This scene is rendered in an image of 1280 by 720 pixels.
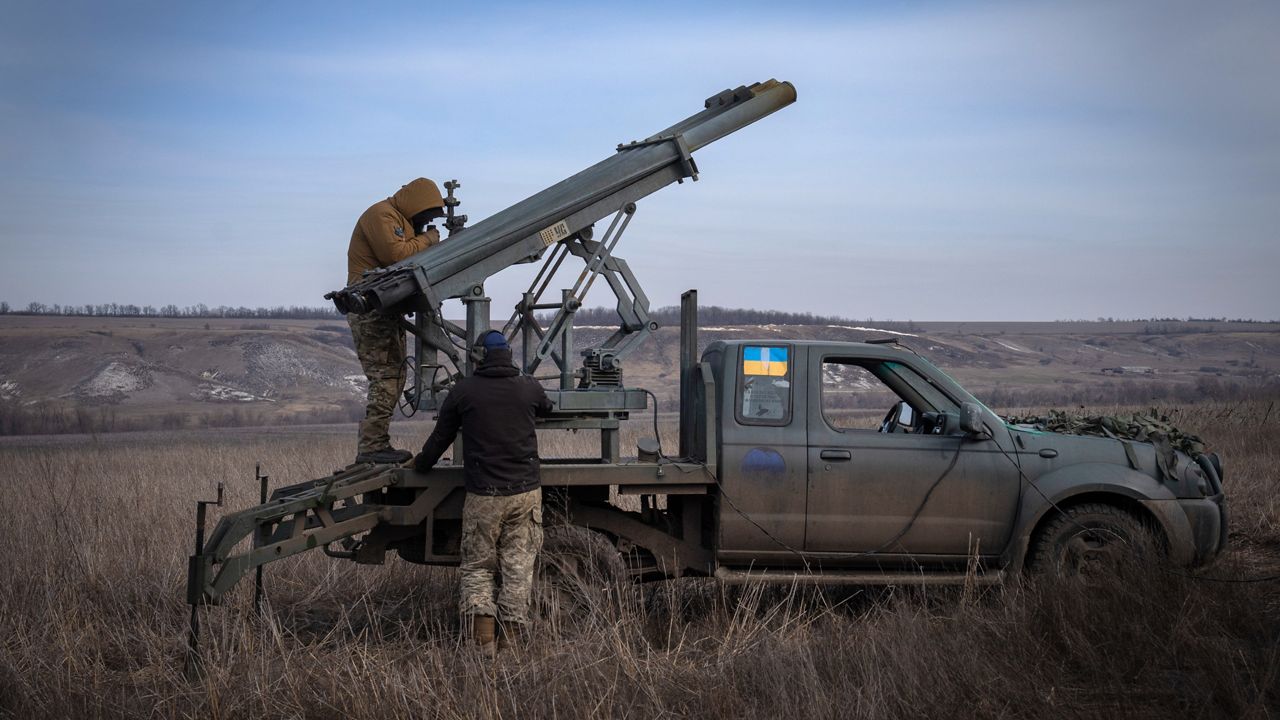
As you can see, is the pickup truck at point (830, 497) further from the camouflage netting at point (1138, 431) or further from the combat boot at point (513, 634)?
the combat boot at point (513, 634)

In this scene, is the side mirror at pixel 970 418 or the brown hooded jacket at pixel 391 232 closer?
the side mirror at pixel 970 418

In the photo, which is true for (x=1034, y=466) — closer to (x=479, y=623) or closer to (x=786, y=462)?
(x=786, y=462)

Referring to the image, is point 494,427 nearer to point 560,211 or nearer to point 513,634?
point 513,634

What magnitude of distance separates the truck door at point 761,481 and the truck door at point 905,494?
0.33 feet

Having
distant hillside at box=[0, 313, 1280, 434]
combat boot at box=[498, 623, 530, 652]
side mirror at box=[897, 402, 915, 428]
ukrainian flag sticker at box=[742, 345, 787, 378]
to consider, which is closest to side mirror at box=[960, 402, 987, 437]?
side mirror at box=[897, 402, 915, 428]

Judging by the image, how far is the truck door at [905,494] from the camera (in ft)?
22.2

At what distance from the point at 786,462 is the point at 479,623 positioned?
221cm

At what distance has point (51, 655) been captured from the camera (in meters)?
6.28

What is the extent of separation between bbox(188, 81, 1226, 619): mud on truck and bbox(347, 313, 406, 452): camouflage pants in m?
0.26

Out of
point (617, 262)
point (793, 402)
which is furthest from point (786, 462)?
point (617, 262)

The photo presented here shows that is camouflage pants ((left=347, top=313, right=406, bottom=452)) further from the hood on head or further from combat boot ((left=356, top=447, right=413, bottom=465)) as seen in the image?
the hood on head

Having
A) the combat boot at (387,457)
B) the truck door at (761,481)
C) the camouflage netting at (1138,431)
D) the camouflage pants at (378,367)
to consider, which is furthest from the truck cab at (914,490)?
the camouflage pants at (378,367)

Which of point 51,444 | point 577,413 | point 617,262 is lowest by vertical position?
point 51,444

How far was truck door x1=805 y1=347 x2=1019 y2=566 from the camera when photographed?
677cm
